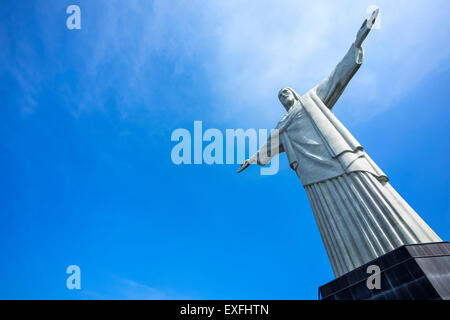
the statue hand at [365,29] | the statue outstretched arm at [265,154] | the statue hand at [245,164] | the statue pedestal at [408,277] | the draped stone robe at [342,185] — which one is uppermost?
the statue hand at [365,29]

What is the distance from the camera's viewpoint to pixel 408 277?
14.1 ft

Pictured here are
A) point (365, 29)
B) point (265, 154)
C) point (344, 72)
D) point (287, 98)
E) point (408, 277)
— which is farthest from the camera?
point (265, 154)

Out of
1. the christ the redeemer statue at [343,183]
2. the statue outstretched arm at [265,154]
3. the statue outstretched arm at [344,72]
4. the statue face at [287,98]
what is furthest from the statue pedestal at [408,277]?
the statue face at [287,98]

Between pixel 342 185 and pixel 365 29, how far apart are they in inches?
189

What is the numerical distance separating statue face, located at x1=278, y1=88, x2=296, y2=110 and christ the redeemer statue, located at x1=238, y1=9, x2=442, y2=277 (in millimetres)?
534

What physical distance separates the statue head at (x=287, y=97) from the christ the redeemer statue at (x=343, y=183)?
20.9 inches

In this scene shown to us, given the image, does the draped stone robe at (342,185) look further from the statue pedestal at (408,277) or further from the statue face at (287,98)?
the statue pedestal at (408,277)

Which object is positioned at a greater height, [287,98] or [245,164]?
[287,98]

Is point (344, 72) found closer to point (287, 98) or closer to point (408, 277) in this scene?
point (287, 98)

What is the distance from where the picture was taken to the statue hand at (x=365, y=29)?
7505mm

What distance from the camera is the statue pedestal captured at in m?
4.07

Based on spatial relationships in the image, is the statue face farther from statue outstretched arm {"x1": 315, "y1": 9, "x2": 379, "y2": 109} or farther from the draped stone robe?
statue outstretched arm {"x1": 315, "y1": 9, "x2": 379, "y2": 109}

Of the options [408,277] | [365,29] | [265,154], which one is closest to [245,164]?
[265,154]
